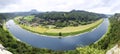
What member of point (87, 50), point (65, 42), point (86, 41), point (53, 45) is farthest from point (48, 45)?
point (87, 50)

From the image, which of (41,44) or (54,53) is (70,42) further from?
(54,53)

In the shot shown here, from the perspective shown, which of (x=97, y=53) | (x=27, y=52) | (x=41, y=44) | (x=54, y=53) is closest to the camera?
(x=97, y=53)

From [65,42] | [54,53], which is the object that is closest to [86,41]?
[65,42]

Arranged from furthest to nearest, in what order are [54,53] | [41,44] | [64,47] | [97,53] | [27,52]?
[41,44], [64,47], [54,53], [27,52], [97,53]

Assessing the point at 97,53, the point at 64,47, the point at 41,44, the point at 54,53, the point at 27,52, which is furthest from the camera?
the point at 41,44

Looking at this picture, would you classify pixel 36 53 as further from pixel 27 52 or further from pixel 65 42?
pixel 65 42

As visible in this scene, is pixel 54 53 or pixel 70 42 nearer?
pixel 54 53

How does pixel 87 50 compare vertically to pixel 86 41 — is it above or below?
above

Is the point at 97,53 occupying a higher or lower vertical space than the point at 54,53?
higher

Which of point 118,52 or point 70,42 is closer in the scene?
point 118,52
